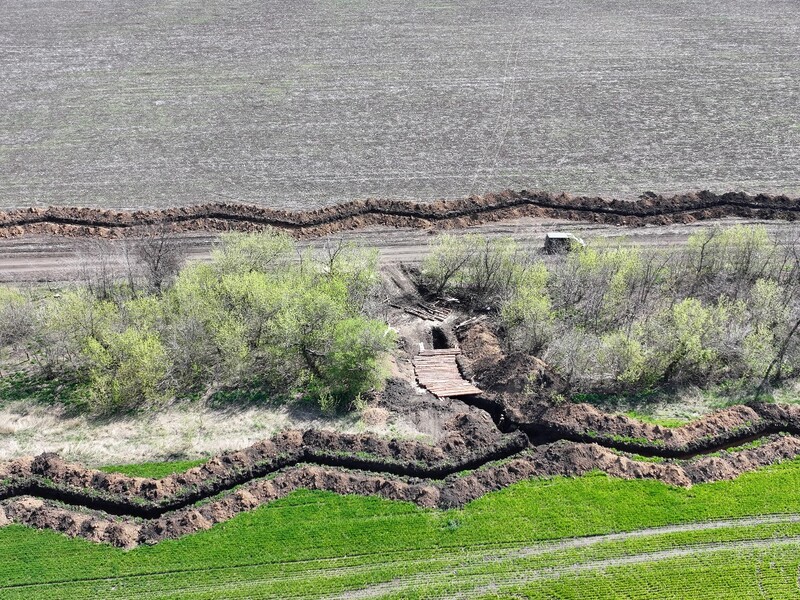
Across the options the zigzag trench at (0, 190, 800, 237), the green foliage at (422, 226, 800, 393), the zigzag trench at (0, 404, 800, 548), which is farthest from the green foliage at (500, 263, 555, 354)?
the zigzag trench at (0, 190, 800, 237)

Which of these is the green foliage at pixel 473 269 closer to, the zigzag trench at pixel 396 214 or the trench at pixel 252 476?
the zigzag trench at pixel 396 214

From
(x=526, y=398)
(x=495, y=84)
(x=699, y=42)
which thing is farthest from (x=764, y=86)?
(x=526, y=398)

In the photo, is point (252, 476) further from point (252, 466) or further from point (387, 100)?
point (387, 100)

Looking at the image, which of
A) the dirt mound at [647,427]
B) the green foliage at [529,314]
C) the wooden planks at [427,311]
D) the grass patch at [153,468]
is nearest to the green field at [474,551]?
the dirt mound at [647,427]

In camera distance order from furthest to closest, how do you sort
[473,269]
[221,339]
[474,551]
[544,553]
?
[473,269]
[221,339]
[474,551]
[544,553]

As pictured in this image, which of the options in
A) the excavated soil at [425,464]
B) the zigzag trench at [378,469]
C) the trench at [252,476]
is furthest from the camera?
the trench at [252,476]

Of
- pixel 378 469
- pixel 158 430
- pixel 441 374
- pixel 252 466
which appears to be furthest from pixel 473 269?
pixel 158 430
